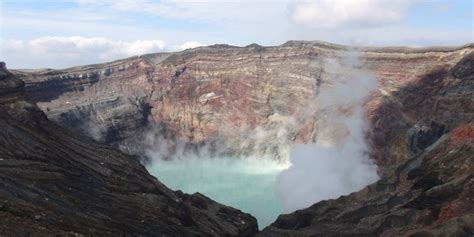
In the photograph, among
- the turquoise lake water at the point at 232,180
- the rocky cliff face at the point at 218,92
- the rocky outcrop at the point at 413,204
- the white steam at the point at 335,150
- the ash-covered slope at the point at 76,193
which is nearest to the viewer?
the ash-covered slope at the point at 76,193

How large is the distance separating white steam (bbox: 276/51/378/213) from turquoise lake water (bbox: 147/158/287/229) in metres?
2.55

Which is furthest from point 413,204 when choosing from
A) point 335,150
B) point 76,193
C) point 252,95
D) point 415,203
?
point 252,95

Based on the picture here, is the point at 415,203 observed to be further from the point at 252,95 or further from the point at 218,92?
the point at 218,92

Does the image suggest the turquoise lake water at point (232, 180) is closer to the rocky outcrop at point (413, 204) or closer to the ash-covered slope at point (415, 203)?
the ash-covered slope at point (415, 203)

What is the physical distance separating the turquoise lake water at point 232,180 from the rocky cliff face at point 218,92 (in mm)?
3613

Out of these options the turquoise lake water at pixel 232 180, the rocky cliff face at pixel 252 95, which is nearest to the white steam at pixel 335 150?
the rocky cliff face at pixel 252 95

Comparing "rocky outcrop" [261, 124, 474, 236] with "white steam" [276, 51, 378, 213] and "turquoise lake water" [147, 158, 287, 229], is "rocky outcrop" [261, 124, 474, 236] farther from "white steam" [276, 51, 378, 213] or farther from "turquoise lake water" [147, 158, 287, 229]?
"white steam" [276, 51, 378, 213]

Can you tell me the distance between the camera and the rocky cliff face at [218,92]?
90812mm

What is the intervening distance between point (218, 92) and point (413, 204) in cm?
6277

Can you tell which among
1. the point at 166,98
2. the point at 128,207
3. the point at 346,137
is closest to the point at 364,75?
the point at 346,137

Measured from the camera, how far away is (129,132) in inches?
3957

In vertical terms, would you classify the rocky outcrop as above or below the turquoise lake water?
above

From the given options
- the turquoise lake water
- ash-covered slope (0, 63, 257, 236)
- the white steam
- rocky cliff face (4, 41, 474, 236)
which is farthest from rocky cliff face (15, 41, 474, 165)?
ash-covered slope (0, 63, 257, 236)

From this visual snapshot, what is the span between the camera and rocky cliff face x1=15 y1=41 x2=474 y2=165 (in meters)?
90.8
